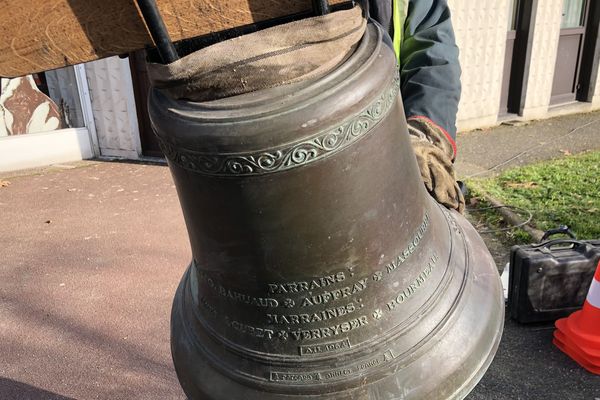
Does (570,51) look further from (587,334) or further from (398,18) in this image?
(398,18)

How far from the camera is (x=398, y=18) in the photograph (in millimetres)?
1887

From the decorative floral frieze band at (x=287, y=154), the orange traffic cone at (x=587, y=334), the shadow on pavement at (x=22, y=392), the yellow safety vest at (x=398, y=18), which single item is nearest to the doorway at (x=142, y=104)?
the shadow on pavement at (x=22, y=392)

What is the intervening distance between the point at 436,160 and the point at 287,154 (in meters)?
0.80

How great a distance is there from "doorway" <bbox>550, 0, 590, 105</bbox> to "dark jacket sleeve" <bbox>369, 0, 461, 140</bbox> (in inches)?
306

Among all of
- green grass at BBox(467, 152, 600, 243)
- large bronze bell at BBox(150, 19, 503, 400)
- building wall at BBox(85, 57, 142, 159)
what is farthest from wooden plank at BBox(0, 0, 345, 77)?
building wall at BBox(85, 57, 142, 159)

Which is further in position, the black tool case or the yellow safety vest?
the black tool case

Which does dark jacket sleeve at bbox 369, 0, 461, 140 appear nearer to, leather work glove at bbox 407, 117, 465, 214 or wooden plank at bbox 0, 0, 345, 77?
leather work glove at bbox 407, 117, 465, 214

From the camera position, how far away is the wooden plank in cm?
101

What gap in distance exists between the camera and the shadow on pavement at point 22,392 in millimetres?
3336

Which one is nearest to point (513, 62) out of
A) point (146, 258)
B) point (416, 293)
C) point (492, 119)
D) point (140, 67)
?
point (492, 119)

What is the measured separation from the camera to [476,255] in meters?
1.44

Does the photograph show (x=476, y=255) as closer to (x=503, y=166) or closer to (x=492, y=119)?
(x=503, y=166)

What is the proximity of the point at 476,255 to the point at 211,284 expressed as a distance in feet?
2.26

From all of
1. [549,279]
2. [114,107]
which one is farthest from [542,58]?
[114,107]
